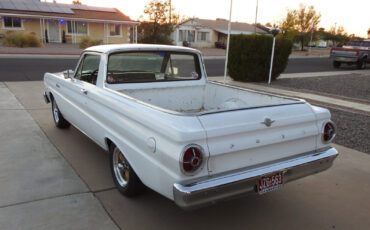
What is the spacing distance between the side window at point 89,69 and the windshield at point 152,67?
306mm

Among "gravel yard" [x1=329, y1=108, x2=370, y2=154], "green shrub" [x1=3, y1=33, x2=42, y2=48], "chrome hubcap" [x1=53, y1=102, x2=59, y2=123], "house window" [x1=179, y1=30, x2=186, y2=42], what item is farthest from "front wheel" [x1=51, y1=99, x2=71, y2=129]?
"house window" [x1=179, y1=30, x2=186, y2=42]

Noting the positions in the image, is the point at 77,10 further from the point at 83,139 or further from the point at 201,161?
the point at 201,161

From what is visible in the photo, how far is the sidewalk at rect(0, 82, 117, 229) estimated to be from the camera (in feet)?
9.96

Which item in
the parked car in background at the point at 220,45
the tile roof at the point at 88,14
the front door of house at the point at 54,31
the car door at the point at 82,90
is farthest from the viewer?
the parked car in background at the point at 220,45

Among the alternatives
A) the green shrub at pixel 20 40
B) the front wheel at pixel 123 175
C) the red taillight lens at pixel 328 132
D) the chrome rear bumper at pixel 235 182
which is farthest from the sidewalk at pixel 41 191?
the green shrub at pixel 20 40

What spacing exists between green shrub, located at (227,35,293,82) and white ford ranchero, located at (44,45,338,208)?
8.45 meters

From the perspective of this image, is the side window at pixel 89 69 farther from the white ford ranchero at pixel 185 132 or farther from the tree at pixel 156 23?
the tree at pixel 156 23

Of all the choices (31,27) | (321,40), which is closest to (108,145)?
(31,27)

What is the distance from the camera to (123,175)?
3.65 meters

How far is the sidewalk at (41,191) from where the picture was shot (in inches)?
120

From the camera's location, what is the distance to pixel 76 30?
3625 centimetres

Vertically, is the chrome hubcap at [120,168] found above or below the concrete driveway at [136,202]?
above

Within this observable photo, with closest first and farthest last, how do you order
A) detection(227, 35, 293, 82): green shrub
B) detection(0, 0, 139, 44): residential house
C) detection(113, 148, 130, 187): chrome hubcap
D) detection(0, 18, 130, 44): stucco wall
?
1. detection(113, 148, 130, 187): chrome hubcap
2. detection(227, 35, 293, 82): green shrub
3. detection(0, 0, 139, 44): residential house
4. detection(0, 18, 130, 44): stucco wall

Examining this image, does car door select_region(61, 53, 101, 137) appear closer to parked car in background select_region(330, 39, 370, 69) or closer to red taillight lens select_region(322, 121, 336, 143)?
red taillight lens select_region(322, 121, 336, 143)
